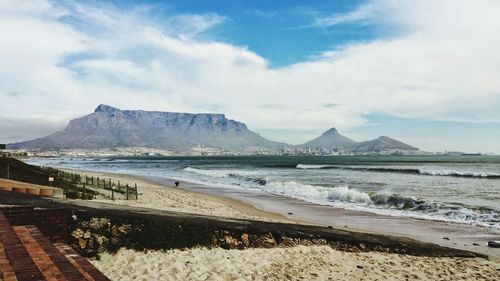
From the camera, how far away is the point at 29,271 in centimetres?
507

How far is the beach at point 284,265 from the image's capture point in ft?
32.3

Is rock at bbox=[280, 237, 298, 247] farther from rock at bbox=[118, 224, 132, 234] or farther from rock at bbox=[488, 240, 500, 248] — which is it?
rock at bbox=[488, 240, 500, 248]

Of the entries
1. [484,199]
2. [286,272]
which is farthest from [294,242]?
[484,199]

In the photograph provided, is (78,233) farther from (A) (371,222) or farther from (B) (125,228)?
(A) (371,222)

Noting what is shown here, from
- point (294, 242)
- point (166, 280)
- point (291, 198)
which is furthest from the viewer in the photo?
point (291, 198)

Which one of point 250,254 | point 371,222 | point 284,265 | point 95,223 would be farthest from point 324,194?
point 95,223

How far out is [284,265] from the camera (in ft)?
35.9

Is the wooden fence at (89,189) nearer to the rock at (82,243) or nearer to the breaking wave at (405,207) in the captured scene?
the rock at (82,243)

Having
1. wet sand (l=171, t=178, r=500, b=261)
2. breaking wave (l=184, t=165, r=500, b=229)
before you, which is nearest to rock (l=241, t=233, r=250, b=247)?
wet sand (l=171, t=178, r=500, b=261)

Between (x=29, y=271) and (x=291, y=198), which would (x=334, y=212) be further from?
(x=29, y=271)

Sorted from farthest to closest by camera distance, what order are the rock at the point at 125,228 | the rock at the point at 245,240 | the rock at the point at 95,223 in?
the rock at the point at 245,240 < the rock at the point at 125,228 < the rock at the point at 95,223

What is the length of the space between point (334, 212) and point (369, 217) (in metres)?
2.76

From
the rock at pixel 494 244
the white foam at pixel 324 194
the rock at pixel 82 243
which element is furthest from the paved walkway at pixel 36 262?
the white foam at pixel 324 194

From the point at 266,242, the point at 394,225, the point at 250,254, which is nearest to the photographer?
the point at 250,254
